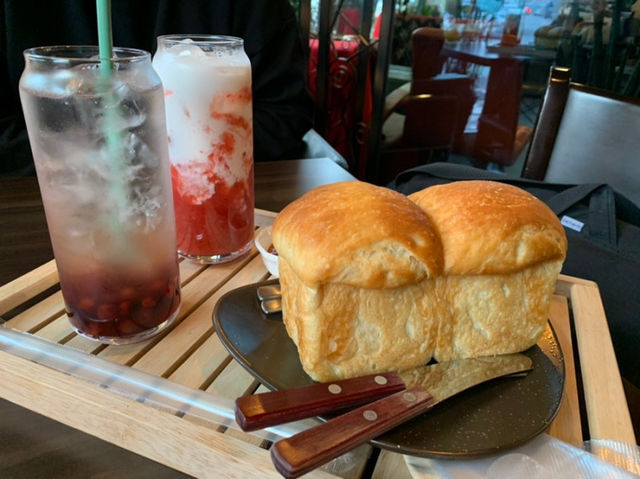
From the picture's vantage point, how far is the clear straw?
0.53 m

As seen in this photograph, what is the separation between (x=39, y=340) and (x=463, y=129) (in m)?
2.74

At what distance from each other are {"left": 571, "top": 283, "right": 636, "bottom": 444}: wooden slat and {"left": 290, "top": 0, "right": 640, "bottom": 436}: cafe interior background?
1.94 meters

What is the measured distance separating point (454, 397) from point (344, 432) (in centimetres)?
16

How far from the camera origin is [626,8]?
2.25 metres

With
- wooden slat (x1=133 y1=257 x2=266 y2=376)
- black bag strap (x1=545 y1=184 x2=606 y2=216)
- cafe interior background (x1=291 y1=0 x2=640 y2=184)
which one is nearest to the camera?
wooden slat (x1=133 y1=257 x2=266 y2=376)

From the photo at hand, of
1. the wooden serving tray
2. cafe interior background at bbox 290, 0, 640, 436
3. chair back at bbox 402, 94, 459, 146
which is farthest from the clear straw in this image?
chair back at bbox 402, 94, 459, 146

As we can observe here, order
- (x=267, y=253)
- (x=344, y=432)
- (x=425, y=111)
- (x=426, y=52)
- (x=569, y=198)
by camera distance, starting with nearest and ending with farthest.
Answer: (x=344, y=432)
(x=267, y=253)
(x=569, y=198)
(x=426, y=52)
(x=425, y=111)

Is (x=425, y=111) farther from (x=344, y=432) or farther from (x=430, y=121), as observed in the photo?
(x=344, y=432)

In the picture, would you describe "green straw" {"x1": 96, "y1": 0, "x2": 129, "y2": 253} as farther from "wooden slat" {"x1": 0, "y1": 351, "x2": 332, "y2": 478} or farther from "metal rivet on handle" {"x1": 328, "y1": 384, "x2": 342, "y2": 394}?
"metal rivet on handle" {"x1": 328, "y1": 384, "x2": 342, "y2": 394}

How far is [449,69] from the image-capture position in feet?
9.07

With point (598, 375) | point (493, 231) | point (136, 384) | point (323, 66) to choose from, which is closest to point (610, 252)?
point (598, 375)

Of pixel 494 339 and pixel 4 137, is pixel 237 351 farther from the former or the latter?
pixel 4 137

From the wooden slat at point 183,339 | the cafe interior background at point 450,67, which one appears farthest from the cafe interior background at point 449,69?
the wooden slat at point 183,339

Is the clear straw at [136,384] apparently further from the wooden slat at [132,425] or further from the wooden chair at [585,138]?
the wooden chair at [585,138]
